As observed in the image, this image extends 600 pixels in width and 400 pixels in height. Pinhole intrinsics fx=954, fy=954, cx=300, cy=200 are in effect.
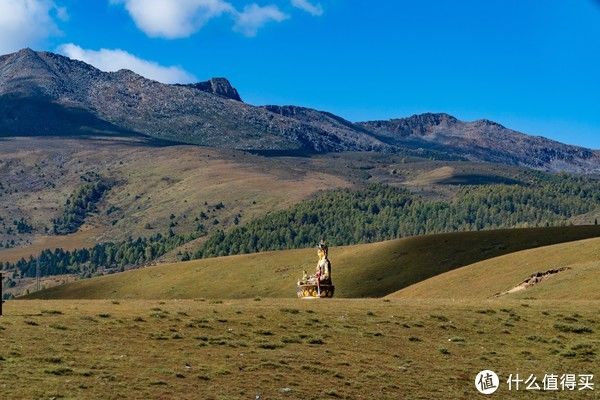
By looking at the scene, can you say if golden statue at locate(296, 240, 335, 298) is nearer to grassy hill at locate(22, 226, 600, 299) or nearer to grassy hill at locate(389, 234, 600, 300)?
grassy hill at locate(389, 234, 600, 300)

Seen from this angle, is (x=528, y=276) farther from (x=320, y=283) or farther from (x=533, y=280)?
(x=320, y=283)

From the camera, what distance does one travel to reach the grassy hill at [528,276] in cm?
6981

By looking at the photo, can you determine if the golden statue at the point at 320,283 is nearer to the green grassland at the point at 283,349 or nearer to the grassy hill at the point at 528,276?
the green grassland at the point at 283,349

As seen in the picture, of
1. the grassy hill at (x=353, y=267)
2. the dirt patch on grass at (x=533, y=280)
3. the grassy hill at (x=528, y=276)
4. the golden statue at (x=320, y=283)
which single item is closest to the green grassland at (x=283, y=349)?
the golden statue at (x=320, y=283)

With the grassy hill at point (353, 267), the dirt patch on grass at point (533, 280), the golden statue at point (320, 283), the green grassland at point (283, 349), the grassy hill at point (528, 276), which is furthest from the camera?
the grassy hill at point (353, 267)

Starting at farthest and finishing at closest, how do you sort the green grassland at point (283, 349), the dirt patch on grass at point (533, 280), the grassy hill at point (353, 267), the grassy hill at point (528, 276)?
the grassy hill at point (353, 267) → the dirt patch on grass at point (533, 280) → the grassy hill at point (528, 276) → the green grassland at point (283, 349)

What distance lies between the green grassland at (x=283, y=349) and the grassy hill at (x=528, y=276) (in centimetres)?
1624

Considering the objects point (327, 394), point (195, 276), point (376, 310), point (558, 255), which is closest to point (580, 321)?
point (376, 310)

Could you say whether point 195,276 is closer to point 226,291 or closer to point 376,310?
point 226,291

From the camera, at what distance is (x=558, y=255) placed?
302 ft

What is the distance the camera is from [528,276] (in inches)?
3290

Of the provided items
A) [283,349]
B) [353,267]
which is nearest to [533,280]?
[283,349]

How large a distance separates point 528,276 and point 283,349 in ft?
154

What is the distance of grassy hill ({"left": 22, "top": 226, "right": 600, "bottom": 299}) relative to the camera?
405 feet
